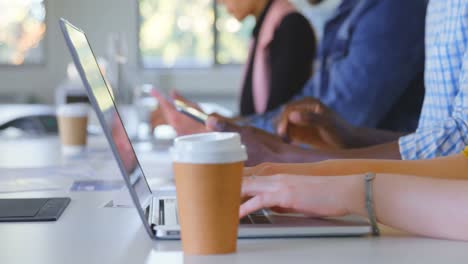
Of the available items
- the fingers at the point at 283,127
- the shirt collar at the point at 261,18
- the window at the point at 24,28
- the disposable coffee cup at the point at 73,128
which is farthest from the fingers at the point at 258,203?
the window at the point at 24,28

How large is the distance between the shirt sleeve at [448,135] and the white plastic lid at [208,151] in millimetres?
637

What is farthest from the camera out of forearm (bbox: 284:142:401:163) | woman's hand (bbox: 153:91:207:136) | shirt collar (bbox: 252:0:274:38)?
shirt collar (bbox: 252:0:274:38)

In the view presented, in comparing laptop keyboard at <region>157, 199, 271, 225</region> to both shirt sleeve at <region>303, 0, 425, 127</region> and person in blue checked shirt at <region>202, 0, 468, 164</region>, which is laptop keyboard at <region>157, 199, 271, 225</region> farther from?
shirt sleeve at <region>303, 0, 425, 127</region>

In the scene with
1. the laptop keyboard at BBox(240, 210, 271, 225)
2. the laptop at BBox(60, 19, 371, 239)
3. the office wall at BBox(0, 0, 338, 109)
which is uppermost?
the laptop at BBox(60, 19, 371, 239)

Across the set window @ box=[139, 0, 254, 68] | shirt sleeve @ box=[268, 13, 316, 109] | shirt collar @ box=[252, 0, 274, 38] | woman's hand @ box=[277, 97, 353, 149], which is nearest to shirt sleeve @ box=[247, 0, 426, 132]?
woman's hand @ box=[277, 97, 353, 149]

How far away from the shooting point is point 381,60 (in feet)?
8.23

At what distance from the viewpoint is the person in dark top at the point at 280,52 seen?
3297 mm

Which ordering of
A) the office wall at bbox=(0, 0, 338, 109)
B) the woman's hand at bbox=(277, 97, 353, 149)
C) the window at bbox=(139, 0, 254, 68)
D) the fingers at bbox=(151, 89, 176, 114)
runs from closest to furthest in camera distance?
the woman's hand at bbox=(277, 97, 353, 149)
the fingers at bbox=(151, 89, 176, 114)
the office wall at bbox=(0, 0, 338, 109)
the window at bbox=(139, 0, 254, 68)

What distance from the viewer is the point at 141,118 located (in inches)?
125

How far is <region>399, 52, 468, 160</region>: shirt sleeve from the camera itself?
1.42 m

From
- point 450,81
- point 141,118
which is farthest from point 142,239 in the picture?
point 141,118

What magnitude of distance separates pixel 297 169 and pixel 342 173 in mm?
68

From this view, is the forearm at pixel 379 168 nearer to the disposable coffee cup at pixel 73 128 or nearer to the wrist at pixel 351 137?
the wrist at pixel 351 137

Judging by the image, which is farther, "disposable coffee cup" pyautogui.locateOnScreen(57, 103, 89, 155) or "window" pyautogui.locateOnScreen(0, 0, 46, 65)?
"window" pyautogui.locateOnScreen(0, 0, 46, 65)
